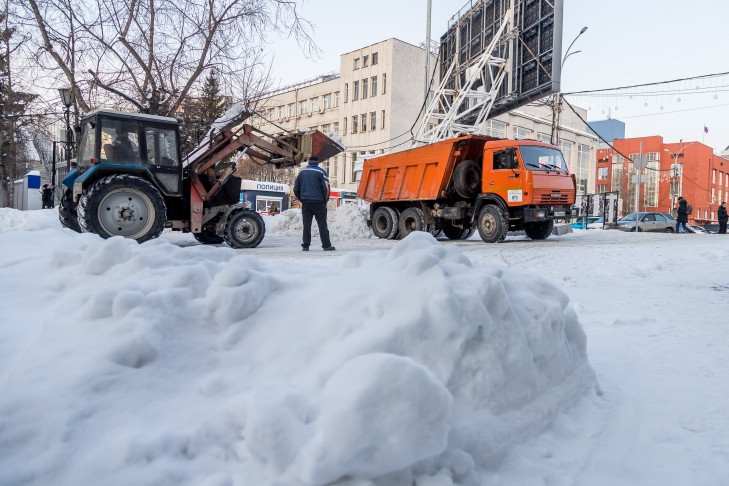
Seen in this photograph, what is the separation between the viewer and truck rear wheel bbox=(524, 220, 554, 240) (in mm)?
13377

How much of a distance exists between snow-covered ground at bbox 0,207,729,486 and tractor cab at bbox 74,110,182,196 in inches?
247

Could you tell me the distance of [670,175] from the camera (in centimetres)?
6450

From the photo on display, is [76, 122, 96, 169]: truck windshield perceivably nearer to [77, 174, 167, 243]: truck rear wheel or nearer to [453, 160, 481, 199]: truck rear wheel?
[77, 174, 167, 243]: truck rear wheel

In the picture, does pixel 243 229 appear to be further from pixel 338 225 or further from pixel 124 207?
pixel 338 225

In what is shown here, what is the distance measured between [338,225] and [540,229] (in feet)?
20.3

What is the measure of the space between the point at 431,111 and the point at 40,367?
2034cm

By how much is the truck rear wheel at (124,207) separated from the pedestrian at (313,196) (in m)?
2.37

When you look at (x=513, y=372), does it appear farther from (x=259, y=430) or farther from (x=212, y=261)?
(x=212, y=261)

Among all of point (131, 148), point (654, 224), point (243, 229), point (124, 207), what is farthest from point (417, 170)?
point (654, 224)

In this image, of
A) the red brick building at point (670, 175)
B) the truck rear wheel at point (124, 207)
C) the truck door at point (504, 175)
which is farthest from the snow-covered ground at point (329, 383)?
the red brick building at point (670, 175)

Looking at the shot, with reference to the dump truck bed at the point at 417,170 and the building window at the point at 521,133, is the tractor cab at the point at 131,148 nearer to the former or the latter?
the dump truck bed at the point at 417,170

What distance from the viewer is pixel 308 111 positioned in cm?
5444

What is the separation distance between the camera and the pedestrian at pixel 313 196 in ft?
30.7

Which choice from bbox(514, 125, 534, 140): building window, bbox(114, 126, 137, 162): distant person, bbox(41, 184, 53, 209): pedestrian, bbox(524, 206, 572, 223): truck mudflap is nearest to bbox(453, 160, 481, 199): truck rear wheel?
bbox(524, 206, 572, 223): truck mudflap
